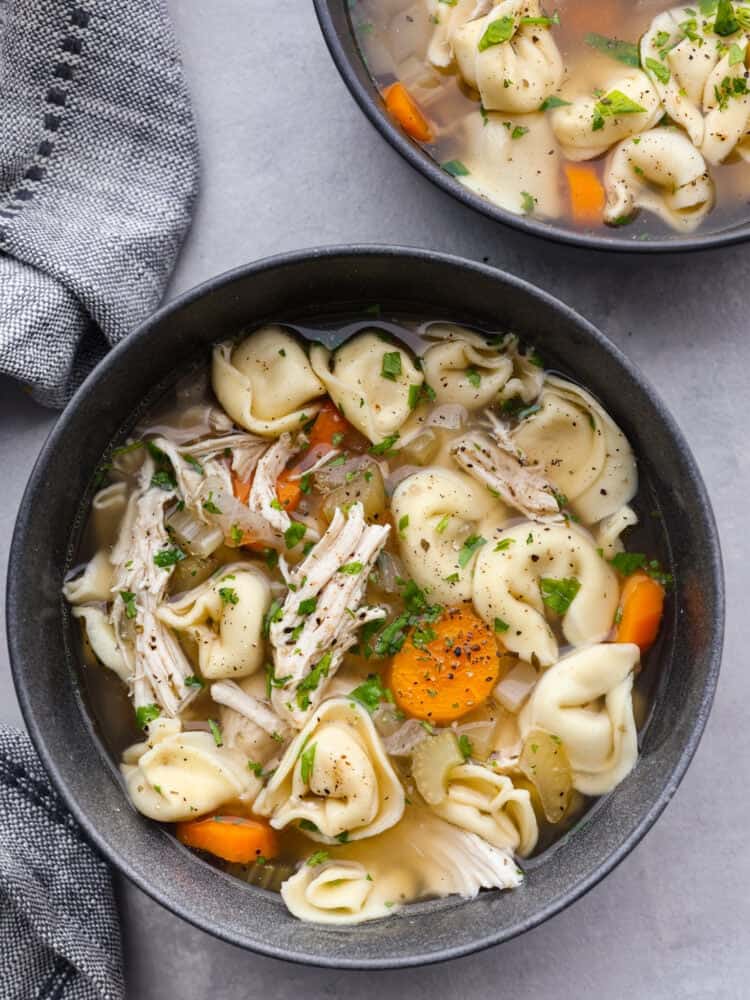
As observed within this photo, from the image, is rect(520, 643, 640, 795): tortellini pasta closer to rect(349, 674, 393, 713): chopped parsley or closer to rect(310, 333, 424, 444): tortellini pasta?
rect(349, 674, 393, 713): chopped parsley

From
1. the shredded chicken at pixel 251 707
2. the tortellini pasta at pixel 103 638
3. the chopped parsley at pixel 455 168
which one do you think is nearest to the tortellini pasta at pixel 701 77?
the chopped parsley at pixel 455 168

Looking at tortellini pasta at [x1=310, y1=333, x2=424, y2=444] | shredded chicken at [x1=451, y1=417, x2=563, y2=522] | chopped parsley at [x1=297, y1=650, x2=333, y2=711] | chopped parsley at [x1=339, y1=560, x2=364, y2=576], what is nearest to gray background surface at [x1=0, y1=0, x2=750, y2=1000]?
tortellini pasta at [x1=310, y1=333, x2=424, y2=444]

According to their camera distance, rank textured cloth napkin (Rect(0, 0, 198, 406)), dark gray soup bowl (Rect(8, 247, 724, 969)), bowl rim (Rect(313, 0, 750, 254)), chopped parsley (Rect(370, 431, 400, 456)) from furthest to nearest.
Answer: textured cloth napkin (Rect(0, 0, 198, 406)), chopped parsley (Rect(370, 431, 400, 456)), bowl rim (Rect(313, 0, 750, 254)), dark gray soup bowl (Rect(8, 247, 724, 969))

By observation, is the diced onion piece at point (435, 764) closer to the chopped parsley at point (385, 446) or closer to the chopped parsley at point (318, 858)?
the chopped parsley at point (318, 858)

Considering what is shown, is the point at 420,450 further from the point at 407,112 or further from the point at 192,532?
the point at 407,112

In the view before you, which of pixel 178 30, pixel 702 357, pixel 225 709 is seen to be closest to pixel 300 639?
pixel 225 709

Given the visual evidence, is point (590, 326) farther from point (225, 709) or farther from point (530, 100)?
point (225, 709)
